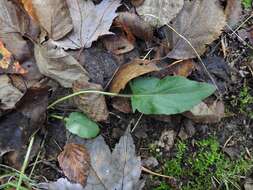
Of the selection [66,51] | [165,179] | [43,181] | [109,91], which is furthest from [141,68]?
[43,181]

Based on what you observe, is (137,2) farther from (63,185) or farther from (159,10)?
(63,185)

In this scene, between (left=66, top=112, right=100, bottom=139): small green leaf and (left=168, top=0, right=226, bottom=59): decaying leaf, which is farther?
(left=168, top=0, right=226, bottom=59): decaying leaf

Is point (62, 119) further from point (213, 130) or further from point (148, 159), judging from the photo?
point (213, 130)

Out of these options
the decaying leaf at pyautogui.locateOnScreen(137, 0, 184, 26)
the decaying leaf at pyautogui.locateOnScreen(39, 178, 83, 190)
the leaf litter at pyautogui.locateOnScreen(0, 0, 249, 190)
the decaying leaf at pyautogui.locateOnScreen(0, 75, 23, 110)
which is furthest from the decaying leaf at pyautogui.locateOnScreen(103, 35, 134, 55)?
the decaying leaf at pyautogui.locateOnScreen(39, 178, 83, 190)

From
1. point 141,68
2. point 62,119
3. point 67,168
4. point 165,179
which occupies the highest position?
point 141,68

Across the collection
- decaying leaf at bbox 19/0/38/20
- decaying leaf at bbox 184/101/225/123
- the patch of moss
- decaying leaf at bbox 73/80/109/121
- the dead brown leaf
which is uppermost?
decaying leaf at bbox 19/0/38/20

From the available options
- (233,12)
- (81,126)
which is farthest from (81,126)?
(233,12)

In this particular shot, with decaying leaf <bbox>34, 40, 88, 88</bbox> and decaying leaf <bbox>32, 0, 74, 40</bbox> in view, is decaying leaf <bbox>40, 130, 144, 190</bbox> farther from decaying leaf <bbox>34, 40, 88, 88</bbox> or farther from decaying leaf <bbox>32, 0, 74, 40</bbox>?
decaying leaf <bbox>32, 0, 74, 40</bbox>

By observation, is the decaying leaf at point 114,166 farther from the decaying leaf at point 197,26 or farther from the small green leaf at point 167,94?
the decaying leaf at point 197,26
